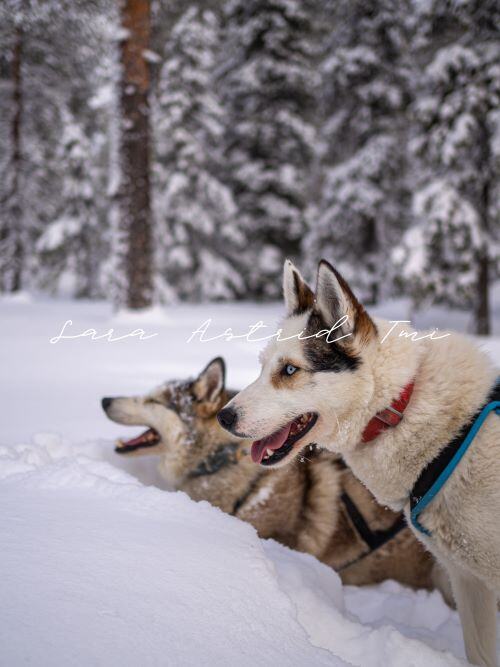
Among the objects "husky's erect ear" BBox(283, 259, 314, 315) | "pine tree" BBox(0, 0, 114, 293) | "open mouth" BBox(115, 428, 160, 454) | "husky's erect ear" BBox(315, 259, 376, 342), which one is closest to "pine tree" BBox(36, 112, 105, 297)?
"pine tree" BBox(0, 0, 114, 293)

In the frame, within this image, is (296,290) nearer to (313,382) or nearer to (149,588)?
(313,382)

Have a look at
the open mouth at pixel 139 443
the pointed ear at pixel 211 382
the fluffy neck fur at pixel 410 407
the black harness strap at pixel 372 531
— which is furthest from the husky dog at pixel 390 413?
the open mouth at pixel 139 443

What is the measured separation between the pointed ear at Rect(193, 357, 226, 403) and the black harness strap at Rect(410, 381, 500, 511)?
1.63 metres

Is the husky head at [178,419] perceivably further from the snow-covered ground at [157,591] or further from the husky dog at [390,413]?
the husky dog at [390,413]

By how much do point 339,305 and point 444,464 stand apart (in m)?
0.71

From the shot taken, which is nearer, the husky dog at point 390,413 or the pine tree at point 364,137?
the husky dog at point 390,413

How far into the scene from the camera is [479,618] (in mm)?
1838

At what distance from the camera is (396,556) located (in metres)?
2.73

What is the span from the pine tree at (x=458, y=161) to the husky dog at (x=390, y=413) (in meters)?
8.25

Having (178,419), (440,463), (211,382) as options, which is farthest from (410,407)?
(178,419)

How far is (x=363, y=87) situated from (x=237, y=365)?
12.6 metres

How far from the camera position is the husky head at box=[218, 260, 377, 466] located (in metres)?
1.84

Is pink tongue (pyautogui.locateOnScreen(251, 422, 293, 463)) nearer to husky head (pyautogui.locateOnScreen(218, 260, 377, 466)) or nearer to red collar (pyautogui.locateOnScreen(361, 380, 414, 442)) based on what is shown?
husky head (pyautogui.locateOnScreen(218, 260, 377, 466))

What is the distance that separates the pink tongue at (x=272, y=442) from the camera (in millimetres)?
1964
